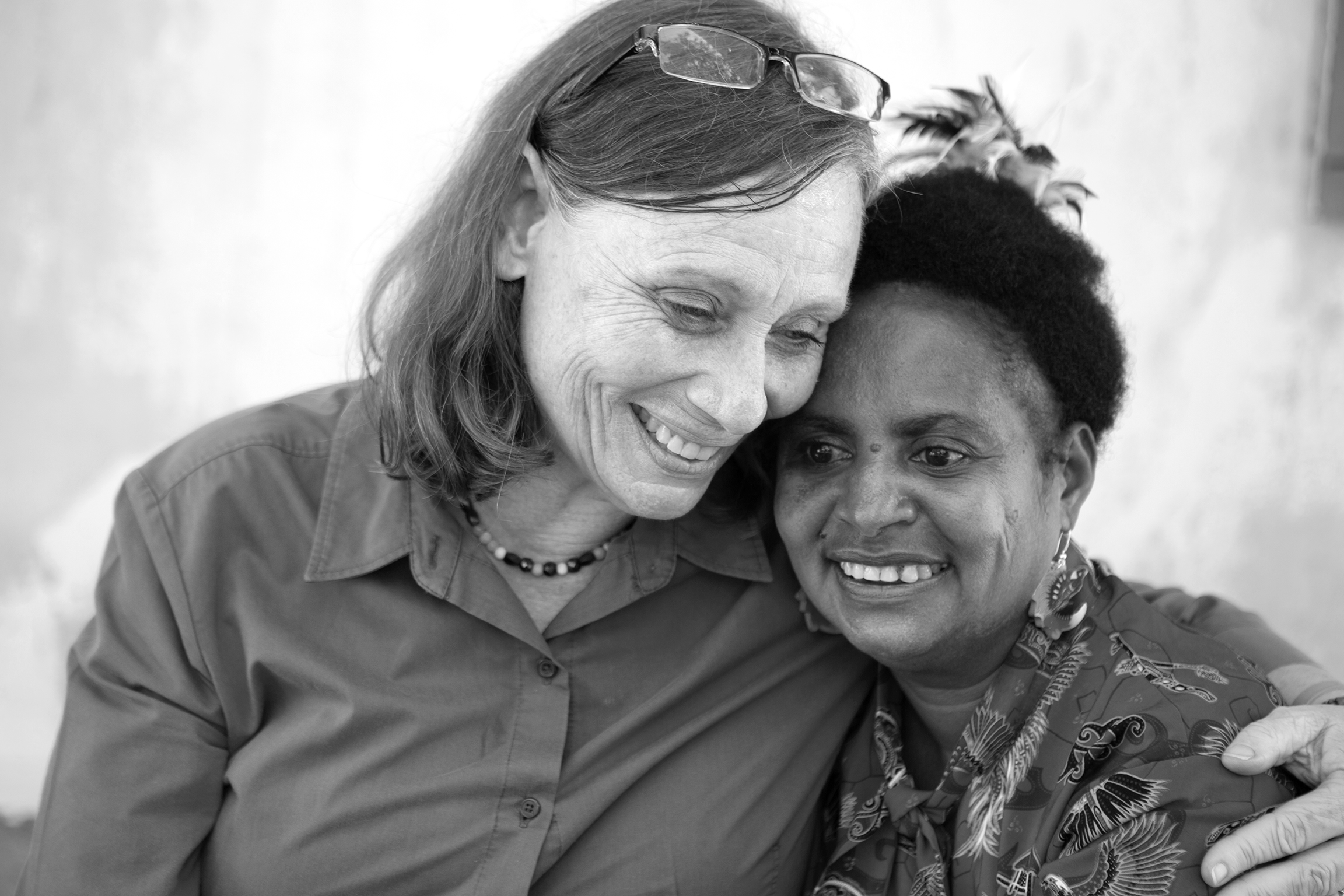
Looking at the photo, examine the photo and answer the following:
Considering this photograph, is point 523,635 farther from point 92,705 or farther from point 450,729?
point 92,705

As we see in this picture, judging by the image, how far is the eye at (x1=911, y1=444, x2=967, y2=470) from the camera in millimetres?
1858

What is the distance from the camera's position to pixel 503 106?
75.7 inches

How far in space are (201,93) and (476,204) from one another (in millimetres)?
1681

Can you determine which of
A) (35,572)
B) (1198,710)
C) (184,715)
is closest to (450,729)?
(184,715)

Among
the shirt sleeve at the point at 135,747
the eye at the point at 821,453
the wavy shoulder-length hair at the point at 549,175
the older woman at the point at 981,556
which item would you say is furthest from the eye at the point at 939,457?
the shirt sleeve at the point at 135,747

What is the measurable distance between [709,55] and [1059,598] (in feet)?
3.34

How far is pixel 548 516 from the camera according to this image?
6.82ft

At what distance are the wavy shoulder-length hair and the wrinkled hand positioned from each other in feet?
3.30

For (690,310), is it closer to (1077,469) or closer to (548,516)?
(548,516)

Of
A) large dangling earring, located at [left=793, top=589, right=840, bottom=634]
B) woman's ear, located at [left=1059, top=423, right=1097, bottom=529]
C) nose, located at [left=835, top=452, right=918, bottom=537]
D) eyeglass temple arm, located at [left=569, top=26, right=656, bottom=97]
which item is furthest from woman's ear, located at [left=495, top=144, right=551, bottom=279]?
woman's ear, located at [left=1059, top=423, right=1097, bottom=529]

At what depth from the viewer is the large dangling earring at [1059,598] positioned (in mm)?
1911

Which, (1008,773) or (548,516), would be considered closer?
(1008,773)

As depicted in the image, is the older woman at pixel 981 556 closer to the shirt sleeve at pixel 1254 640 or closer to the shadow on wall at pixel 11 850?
the shirt sleeve at pixel 1254 640

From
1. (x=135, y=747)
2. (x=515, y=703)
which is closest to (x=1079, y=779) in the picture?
(x=515, y=703)
